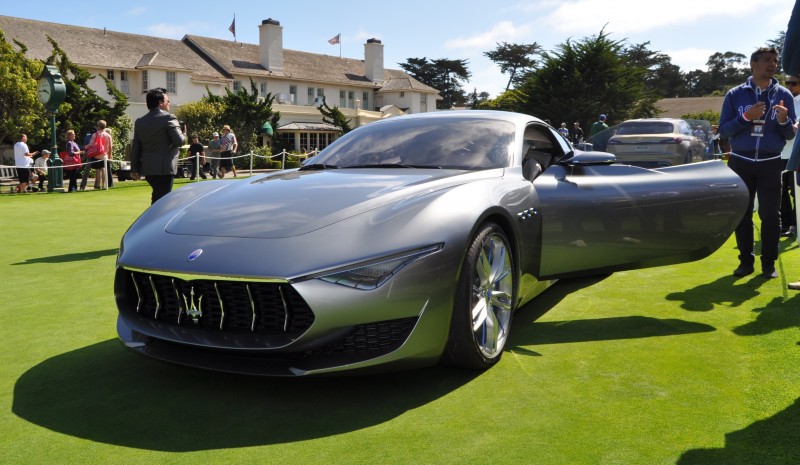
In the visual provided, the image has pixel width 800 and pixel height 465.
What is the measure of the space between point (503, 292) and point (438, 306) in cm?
76

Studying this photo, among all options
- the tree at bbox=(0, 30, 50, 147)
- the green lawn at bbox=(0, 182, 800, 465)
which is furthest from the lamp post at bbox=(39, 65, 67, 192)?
the green lawn at bbox=(0, 182, 800, 465)

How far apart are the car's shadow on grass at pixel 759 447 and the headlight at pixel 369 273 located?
1345 mm

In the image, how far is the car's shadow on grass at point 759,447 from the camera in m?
2.59

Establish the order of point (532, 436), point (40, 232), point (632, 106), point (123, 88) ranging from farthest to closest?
point (632, 106) < point (123, 88) < point (40, 232) < point (532, 436)

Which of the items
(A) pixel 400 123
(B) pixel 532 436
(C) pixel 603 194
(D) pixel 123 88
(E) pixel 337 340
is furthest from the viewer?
(D) pixel 123 88

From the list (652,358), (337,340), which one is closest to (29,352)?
(337,340)

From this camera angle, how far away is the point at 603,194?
14.8 ft

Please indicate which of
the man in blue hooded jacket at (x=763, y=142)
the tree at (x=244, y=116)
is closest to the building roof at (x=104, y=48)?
the tree at (x=244, y=116)

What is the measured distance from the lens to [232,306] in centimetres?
316

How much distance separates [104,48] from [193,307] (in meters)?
51.2

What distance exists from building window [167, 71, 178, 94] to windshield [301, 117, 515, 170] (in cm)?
4809

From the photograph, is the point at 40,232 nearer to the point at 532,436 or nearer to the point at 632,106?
the point at 532,436

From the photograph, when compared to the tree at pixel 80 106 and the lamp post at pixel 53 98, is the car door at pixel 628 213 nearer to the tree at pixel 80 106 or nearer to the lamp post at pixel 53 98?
the lamp post at pixel 53 98

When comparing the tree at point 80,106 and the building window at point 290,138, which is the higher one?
the tree at point 80,106
